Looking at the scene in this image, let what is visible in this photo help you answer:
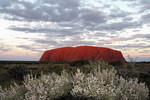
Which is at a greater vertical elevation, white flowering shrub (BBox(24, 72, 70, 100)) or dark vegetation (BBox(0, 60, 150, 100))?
white flowering shrub (BBox(24, 72, 70, 100))

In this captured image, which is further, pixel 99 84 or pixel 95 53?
pixel 95 53

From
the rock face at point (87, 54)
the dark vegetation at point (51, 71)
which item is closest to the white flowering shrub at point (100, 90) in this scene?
the dark vegetation at point (51, 71)

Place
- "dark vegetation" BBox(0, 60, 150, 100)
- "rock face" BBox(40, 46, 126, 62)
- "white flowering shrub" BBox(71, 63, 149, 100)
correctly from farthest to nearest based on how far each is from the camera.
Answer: "rock face" BBox(40, 46, 126, 62)
"dark vegetation" BBox(0, 60, 150, 100)
"white flowering shrub" BBox(71, 63, 149, 100)

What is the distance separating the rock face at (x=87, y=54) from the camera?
75006mm

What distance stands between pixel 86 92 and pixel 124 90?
166cm

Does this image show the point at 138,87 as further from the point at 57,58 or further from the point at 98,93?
the point at 57,58

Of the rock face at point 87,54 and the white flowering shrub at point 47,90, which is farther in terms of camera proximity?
the rock face at point 87,54

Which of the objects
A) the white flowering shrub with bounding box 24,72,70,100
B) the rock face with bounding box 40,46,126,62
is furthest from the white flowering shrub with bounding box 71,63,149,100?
the rock face with bounding box 40,46,126,62

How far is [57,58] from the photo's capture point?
264 feet

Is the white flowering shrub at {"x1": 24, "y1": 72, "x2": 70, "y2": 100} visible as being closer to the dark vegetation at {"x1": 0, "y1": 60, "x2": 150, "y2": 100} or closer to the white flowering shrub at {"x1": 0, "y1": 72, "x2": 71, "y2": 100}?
the white flowering shrub at {"x1": 0, "y1": 72, "x2": 71, "y2": 100}

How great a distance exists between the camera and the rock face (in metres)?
75.0

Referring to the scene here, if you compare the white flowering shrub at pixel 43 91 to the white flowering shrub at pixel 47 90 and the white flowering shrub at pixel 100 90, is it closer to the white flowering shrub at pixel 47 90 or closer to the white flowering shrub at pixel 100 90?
the white flowering shrub at pixel 47 90

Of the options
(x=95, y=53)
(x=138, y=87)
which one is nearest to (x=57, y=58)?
(x=95, y=53)

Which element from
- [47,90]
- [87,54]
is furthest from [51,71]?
[87,54]
